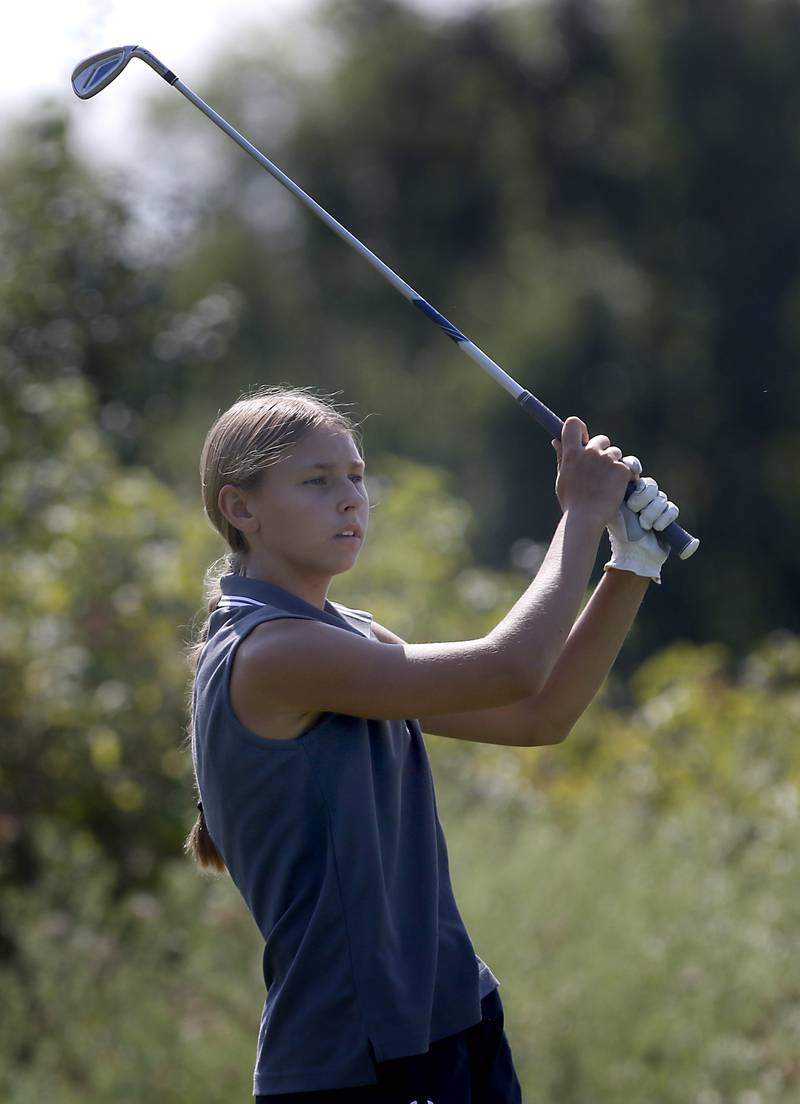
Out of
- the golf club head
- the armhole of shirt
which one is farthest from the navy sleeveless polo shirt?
the golf club head

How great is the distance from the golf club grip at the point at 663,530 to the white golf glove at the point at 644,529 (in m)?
0.02

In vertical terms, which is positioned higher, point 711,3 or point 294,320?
point 294,320

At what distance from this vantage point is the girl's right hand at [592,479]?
2.10m

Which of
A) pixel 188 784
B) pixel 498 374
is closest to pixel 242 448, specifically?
pixel 498 374

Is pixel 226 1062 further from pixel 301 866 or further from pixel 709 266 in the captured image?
pixel 709 266

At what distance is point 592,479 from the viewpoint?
212 centimetres

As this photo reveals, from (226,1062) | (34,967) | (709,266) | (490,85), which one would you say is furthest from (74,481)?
(490,85)

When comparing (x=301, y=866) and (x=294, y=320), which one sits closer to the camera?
(x=301, y=866)

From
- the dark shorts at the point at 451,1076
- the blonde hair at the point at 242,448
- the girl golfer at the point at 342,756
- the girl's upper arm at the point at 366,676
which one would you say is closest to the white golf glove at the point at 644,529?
the girl golfer at the point at 342,756

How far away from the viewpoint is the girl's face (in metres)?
2.13

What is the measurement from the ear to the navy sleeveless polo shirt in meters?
0.08

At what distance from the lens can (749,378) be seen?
16.3 m

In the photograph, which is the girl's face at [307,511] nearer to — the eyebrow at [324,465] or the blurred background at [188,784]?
the eyebrow at [324,465]

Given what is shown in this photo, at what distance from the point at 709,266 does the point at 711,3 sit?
288 cm
